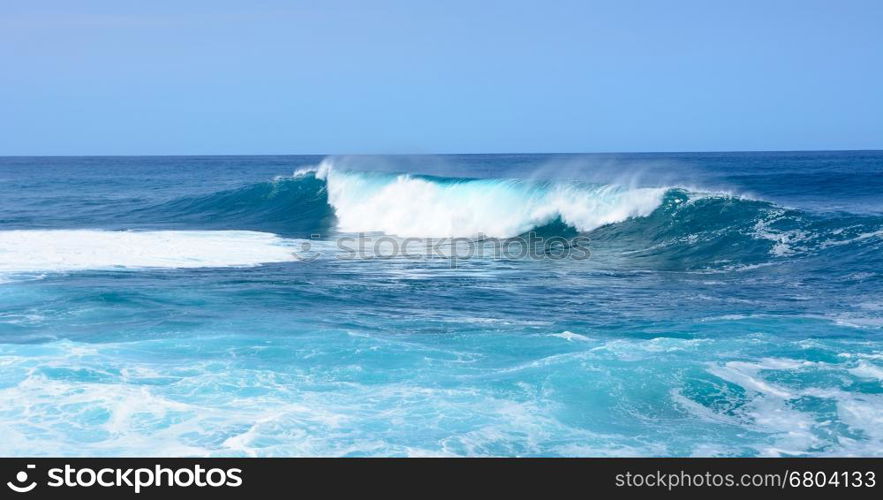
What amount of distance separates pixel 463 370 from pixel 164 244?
13754mm

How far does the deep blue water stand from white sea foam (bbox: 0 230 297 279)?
0.12 meters

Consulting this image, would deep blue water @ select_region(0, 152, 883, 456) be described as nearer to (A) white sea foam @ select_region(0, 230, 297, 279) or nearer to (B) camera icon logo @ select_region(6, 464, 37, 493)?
(A) white sea foam @ select_region(0, 230, 297, 279)

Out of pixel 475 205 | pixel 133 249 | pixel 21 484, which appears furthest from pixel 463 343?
pixel 475 205

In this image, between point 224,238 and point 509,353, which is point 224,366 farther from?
point 224,238

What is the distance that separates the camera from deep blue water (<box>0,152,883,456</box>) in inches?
259

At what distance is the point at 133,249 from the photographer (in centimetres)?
1897

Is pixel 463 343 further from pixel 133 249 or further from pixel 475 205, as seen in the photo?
pixel 475 205

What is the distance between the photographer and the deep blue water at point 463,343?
657cm

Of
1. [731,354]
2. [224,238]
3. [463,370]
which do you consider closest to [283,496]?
[463,370]

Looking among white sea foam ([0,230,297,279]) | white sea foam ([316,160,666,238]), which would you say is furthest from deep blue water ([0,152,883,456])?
white sea foam ([316,160,666,238])

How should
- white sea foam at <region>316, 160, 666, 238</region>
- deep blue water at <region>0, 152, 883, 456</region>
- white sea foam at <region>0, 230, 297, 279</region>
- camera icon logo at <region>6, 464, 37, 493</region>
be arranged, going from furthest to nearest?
white sea foam at <region>316, 160, 666, 238</region> < white sea foam at <region>0, 230, 297, 279</region> < deep blue water at <region>0, 152, 883, 456</region> < camera icon logo at <region>6, 464, 37, 493</region>

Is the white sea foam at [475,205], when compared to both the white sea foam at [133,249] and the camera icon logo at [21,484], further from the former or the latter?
the camera icon logo at [21,484]

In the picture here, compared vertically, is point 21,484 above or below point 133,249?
below

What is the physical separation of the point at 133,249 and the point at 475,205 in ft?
35.7
